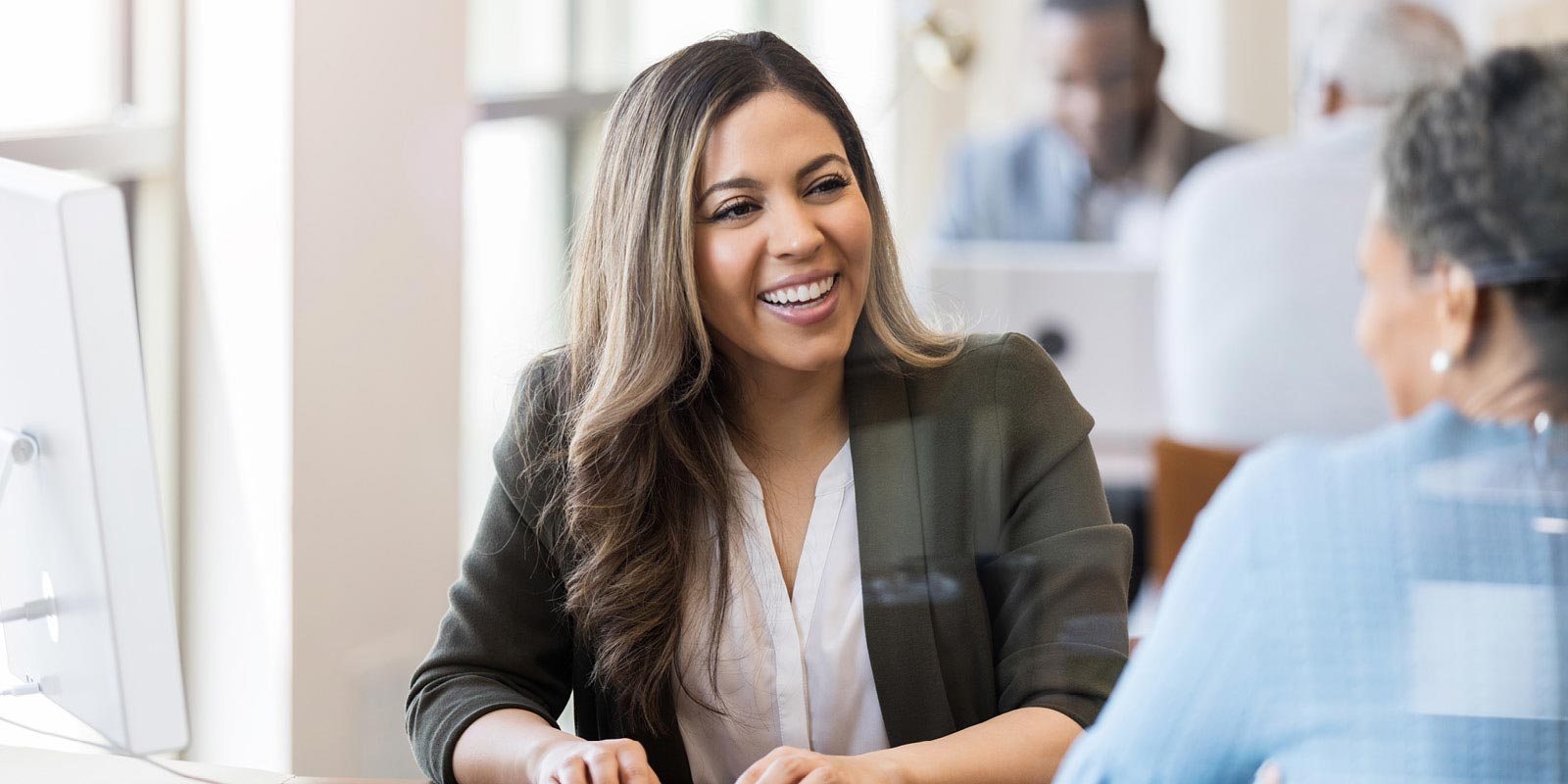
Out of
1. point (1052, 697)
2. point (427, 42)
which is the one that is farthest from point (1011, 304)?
point (427, 42)

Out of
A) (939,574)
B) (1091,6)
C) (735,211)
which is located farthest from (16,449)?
(1091,6)

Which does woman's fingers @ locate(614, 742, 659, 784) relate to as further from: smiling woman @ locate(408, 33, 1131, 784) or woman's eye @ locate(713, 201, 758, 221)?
woman's eye @ locate(713, 201, 758, 221)

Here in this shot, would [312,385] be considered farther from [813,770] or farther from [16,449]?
[813,770]

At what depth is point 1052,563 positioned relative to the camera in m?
0.85

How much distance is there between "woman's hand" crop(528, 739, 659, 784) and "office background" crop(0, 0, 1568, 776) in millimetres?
345

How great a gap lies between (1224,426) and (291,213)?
2.51ft

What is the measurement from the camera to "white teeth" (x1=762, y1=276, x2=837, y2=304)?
89 centimetres

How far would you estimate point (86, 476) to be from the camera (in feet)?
2.26

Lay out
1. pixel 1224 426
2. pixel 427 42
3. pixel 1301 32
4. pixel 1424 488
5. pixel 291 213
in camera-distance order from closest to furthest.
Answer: pixel 1424 488 < pixel 1224 426 < pixel 1301 32 < pixel 291 213 < pixel 427 42

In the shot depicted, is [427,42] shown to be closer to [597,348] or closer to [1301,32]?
[597,348]

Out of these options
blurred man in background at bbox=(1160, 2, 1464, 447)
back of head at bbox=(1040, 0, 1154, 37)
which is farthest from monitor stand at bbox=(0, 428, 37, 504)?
back of head at bbox=(1040, 0, 1154, 37)

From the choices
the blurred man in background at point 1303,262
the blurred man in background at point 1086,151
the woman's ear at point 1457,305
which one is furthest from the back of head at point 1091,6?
the woman's ear at point 1457,305

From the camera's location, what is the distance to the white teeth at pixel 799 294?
2.92 ft

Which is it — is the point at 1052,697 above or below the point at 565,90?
below
